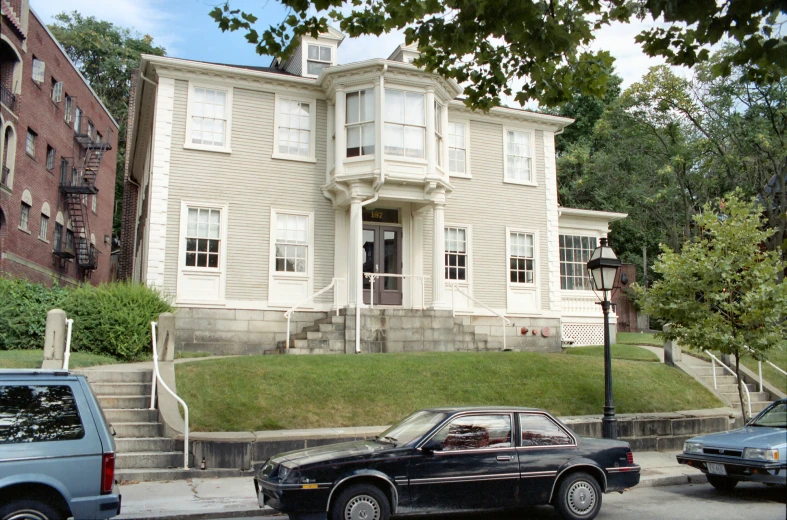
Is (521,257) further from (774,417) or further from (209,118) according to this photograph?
(774,417)

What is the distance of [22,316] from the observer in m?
16.6

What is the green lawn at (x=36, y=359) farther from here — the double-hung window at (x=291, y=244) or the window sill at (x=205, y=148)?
the window sill at (x=205, y=148)

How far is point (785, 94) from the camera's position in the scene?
30062mm

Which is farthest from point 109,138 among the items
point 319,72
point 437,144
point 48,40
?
point 437,144

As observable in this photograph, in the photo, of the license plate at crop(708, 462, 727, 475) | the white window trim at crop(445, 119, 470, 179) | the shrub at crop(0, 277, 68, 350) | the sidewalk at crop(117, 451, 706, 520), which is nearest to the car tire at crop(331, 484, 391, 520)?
the sidewalk at crop(117, 451, 706, 520)

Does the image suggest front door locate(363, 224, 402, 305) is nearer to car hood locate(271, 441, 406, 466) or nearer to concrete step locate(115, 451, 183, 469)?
concrete step locate(115, 451, 183, 469)

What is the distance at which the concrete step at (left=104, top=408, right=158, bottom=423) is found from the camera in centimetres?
1228

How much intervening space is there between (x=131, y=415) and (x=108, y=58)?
149 ft

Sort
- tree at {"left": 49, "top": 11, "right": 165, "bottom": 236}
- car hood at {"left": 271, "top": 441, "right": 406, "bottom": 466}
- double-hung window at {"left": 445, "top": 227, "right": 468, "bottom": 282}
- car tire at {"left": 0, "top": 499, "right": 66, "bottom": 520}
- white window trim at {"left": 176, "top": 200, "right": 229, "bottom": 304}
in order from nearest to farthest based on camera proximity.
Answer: car tire at {"left": 0, "top": 499, "right": 66, "bottom": 520} → car hood at {"left": 271, "top": 441, "right": 406, "bottom": 466} → white window trim at {"left": 176, "top": 200, "right": 229, "bottom": 304} → double-hung window at {"left": 445, "top": 227, "right": 468, "bottom": 282} → tree at {"left": 49, "top": 11, "right": 165, "bottom": 236}

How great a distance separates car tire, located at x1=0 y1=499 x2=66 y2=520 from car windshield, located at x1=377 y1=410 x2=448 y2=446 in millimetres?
3762

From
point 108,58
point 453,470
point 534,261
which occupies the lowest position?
point 453,470

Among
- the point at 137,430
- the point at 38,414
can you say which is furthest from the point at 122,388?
the point at 38,414

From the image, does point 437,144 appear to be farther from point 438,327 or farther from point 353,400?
point 353,400

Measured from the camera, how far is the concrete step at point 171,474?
1076cm
